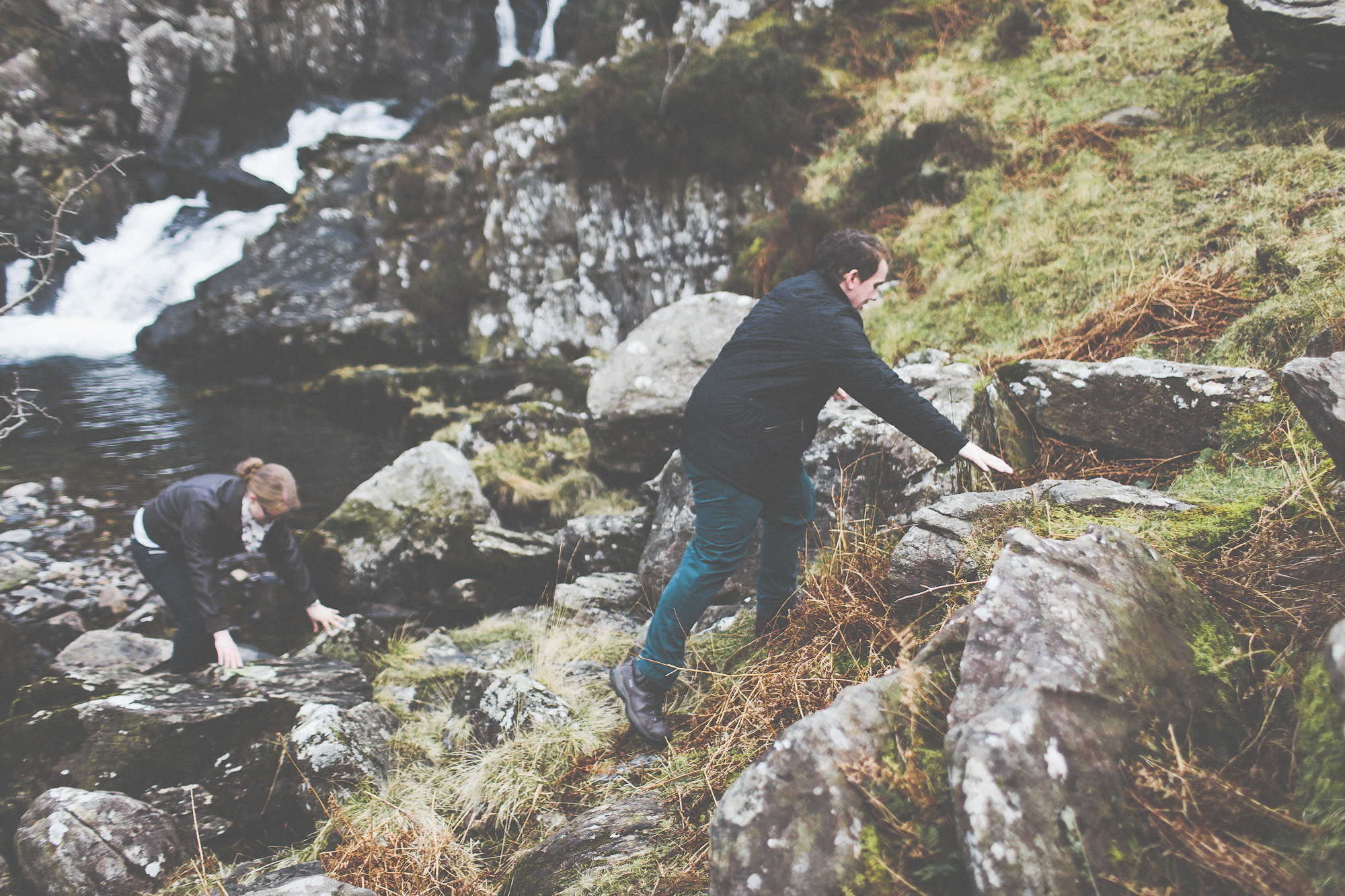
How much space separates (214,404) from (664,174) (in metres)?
9.78

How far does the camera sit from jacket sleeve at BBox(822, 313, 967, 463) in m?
2.57

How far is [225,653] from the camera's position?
3639 mm

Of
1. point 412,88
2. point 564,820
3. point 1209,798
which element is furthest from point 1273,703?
point 412,88

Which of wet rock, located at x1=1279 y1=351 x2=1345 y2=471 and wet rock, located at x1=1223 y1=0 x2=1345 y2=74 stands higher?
wet rock, located at x1=1223 y1=0 x2=1345 y2=74

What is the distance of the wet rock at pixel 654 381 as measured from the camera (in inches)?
264

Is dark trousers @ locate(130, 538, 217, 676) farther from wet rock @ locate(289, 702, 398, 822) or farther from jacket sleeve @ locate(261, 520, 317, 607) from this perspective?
wet rock @ locate(289, 702, 398, 822)

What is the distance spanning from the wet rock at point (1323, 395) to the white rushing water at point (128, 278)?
818 inches

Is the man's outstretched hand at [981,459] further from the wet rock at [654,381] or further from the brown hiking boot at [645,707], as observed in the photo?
the wet rock at [654,381]

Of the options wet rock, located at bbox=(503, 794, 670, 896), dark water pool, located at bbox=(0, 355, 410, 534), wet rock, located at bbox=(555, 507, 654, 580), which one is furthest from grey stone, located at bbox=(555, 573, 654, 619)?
dark water pool, located at bbox=(0, 355, 410, 534)

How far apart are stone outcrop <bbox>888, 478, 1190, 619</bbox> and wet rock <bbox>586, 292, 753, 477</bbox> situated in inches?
159

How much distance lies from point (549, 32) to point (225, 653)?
28.2 m

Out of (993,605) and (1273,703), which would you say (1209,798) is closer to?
(1273,703)

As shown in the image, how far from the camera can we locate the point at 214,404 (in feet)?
41.0

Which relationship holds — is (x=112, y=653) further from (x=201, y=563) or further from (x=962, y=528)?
(x=962, y=528)
